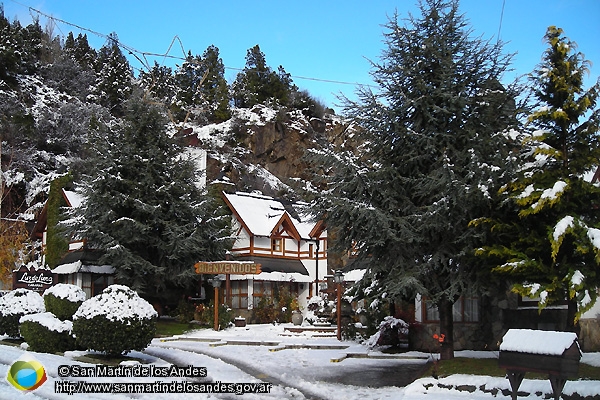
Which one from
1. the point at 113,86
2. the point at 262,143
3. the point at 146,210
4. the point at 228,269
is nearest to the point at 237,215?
the point at 146,210

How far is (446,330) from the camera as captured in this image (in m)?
16.8

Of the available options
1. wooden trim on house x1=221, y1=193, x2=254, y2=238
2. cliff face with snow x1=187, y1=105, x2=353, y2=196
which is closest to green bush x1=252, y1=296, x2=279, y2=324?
wooden trim on house x1=221, y1=193, x2=254, y2=238

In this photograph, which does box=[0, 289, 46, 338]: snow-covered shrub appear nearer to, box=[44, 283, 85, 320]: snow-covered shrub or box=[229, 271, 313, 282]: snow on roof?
box=[44, 283, 85, 320]: snow-covered shrub

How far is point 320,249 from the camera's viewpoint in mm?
42344

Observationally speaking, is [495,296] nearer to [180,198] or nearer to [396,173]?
[396,173]

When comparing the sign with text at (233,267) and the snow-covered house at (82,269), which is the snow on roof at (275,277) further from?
the snow-covered house at (82,269)

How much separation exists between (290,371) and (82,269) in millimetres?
21177

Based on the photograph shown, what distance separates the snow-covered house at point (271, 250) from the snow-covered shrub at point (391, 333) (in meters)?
14.7

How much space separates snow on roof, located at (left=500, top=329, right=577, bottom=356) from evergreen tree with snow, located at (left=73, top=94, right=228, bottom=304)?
74.4ft

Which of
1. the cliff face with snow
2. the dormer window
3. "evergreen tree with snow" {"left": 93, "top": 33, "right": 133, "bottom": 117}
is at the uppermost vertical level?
"evergreen tree with snow" {"left": 93, "top": 33, "right": 133, "bottom": 117}

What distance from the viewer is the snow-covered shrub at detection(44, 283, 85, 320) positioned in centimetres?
1695

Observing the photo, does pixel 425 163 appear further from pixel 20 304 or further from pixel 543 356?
pixel 20 304

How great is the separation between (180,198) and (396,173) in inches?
711

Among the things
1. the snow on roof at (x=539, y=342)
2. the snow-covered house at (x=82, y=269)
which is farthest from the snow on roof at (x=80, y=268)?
the snow on roof at (x=539, y=342)
